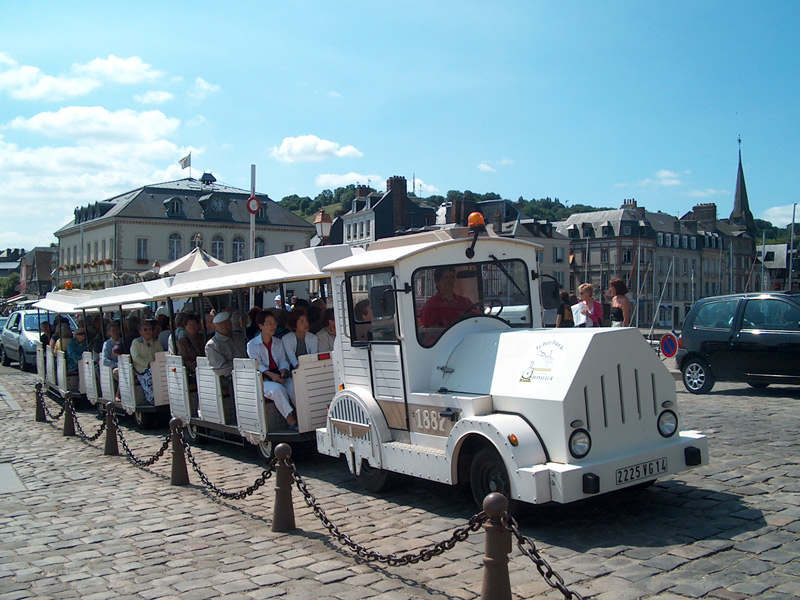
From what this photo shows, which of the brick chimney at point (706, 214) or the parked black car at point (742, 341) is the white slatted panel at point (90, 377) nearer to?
the parked black car at point (742, 341)

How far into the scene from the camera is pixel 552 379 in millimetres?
5840

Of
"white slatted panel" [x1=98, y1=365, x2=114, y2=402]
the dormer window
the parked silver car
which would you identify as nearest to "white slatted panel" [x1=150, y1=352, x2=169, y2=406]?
"white slatted panel" [x1=98, y1=365, x2=114, y2=402]

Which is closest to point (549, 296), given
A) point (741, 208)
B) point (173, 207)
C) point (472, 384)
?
point (472, 384)

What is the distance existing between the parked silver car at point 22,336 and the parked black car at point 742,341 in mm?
20956

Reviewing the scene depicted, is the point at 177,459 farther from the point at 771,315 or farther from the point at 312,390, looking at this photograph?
the point at 771,315

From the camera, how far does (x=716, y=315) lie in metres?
13.8

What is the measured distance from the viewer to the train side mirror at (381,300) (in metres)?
7.09

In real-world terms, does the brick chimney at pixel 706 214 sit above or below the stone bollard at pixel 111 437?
above

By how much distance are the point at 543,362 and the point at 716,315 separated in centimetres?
914

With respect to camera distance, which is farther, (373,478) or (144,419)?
(144,419)

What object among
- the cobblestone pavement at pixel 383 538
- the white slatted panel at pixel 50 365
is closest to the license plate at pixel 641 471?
the cobblestone pavement at pixel 383 538

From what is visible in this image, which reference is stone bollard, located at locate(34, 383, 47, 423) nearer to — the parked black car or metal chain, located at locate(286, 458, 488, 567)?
metal chain, located at locate(286, 458, 488, 567)

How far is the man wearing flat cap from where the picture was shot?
10305 mm

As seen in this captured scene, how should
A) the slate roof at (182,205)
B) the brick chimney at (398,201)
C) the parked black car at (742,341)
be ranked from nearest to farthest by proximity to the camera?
the parked black car at (742,341), the brick chimney at (398,201), the slate roof at (182,205)
